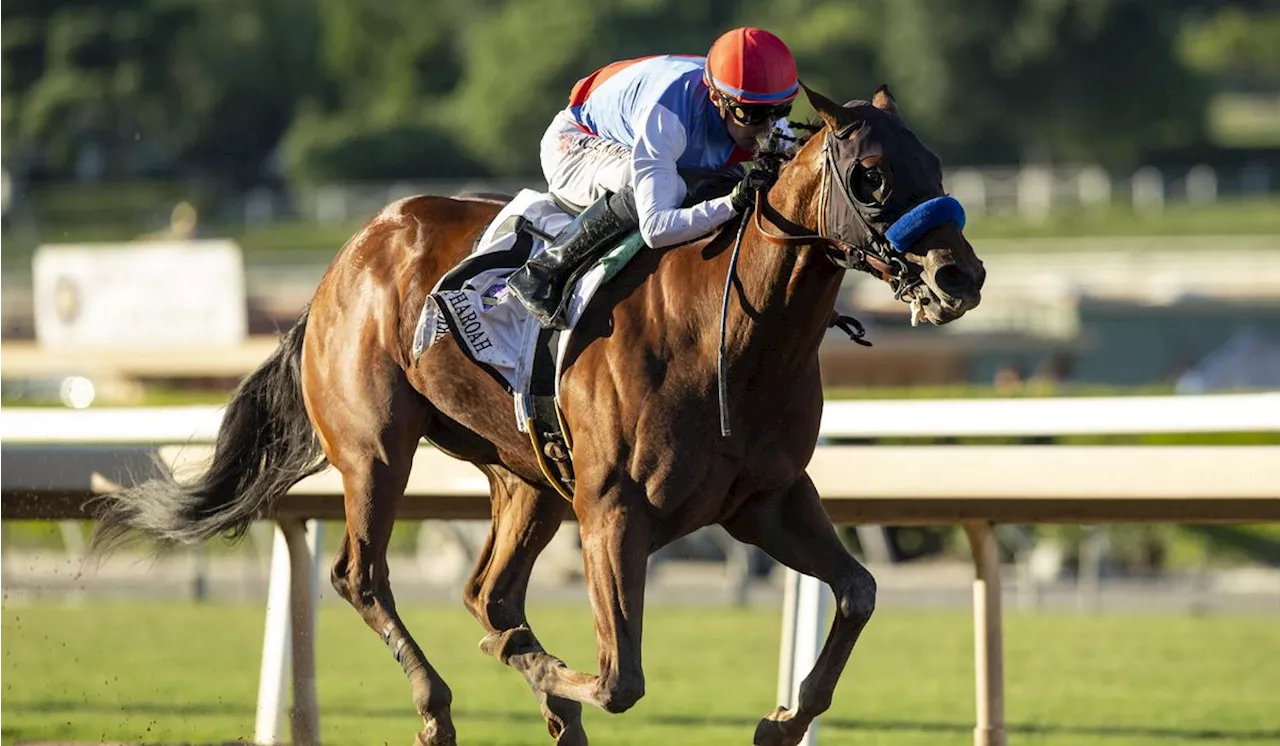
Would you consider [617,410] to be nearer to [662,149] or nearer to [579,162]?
[662,149]

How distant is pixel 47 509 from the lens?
6.56m

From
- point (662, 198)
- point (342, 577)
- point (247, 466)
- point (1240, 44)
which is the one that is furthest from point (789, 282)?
point (1240, 44)

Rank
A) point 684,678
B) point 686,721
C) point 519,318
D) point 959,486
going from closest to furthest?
point 519,318, point 959,486, point 686,721, point 684,678

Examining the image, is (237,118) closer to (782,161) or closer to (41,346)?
(41,346)

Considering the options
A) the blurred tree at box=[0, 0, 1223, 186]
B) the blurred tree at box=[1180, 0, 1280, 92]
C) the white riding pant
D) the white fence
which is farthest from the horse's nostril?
the blurred tree at box=[1180, 0, 1280, 92]

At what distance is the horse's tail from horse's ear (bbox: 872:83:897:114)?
200cm

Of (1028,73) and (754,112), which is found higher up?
(1028,73)

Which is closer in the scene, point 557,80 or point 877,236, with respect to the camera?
point 877,236

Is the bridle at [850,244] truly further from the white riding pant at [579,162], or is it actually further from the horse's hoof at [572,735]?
the horse's hoof at [572,735]

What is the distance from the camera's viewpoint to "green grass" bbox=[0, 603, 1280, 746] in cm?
698

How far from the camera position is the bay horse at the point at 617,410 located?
176 inches

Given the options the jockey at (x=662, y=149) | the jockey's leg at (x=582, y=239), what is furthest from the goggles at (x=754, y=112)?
the jockey's leg at (x=582, y=239)

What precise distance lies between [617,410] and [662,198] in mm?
480

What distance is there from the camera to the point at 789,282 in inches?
182
